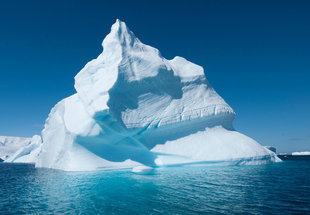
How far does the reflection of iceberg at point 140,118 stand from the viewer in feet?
54.1

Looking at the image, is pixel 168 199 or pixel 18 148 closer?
pixel 168 199

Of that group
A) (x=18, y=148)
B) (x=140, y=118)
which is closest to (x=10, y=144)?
(x=18, y=148)

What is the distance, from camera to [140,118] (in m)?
17.6

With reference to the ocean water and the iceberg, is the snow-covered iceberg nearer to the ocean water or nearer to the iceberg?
the iceberg

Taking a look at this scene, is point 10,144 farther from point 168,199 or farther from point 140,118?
point 168,199

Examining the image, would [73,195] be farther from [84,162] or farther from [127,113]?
[127,113]

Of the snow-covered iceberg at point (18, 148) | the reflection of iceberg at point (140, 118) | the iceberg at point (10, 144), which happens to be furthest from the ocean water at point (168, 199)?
the iceberg at point (10, 144)

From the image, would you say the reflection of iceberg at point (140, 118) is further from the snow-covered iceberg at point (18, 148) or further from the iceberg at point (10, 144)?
the iceberg at point (10, 144)

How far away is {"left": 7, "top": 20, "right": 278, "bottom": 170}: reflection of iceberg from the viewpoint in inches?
649

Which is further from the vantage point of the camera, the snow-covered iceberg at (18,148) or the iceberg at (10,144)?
the iceberg at (10,144)

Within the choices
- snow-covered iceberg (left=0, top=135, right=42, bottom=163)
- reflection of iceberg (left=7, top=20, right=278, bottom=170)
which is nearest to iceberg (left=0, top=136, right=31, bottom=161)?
snow-covered iceberg (left=0, top=135, right=42, bottom=163)

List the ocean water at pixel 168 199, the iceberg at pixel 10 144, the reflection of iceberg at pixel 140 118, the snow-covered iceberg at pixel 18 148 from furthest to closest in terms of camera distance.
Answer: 1. the iceberg at pixel 10 144
2. the snow-covered iceberg at pixel 18 148
3. the reflection of iceberg at pixel 140 118
4. the ocean water at pixel 168 199

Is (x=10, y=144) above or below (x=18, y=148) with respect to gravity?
above

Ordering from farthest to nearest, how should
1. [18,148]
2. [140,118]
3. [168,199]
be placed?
[18,148]
[140,118]
[168,199]
